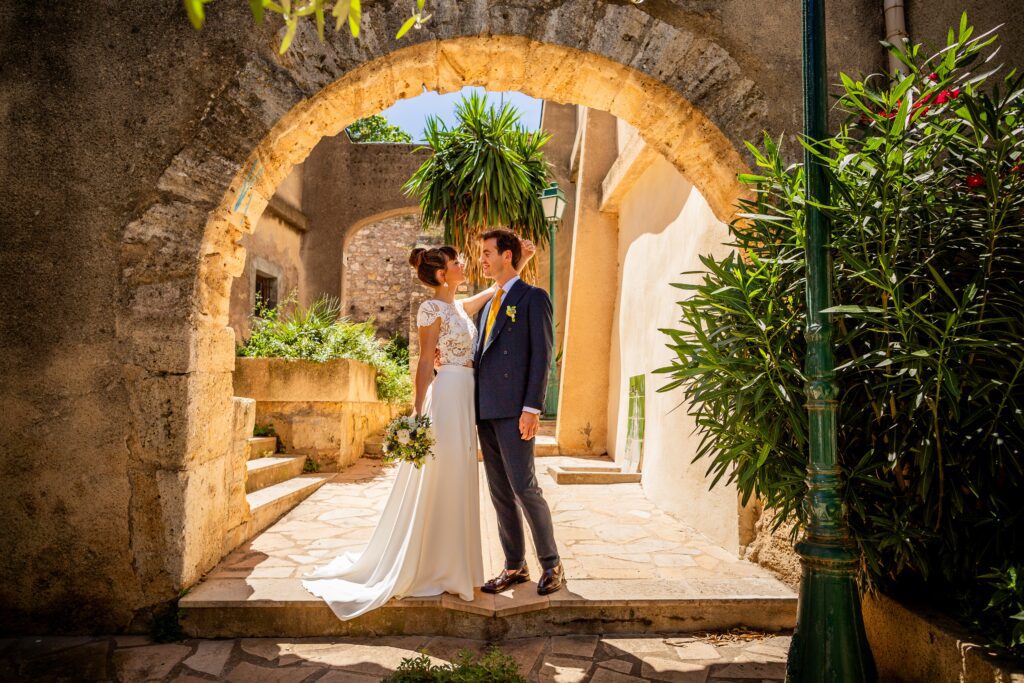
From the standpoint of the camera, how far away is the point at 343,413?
21.2ft

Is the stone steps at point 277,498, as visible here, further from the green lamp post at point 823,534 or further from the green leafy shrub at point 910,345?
the green lamp post at point 823,534

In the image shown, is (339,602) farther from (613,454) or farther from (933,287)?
(613,454)

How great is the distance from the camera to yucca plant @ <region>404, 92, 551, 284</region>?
321 inches

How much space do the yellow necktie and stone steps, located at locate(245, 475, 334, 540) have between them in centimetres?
201

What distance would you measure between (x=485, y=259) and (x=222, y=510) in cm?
198

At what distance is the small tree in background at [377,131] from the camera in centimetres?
1530

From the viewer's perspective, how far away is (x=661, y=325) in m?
5.38

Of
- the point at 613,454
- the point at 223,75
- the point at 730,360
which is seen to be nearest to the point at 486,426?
the point at 730,360

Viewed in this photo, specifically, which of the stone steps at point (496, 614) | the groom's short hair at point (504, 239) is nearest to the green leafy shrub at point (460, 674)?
the stone steps at point (496, 614)

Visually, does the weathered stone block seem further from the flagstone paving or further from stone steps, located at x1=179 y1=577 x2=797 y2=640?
stone steps, located at x1=179 y1=577 x2=797 y2=640

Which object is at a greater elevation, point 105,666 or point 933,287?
point 933,287

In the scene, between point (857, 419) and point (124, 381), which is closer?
point (857, 419)

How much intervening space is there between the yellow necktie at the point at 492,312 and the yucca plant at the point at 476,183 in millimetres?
4807

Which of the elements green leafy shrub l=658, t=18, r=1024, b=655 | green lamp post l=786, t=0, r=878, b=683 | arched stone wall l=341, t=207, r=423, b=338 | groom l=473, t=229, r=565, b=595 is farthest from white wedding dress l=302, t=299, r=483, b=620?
arched stone wall l=341, t=207, r=423, b=338
